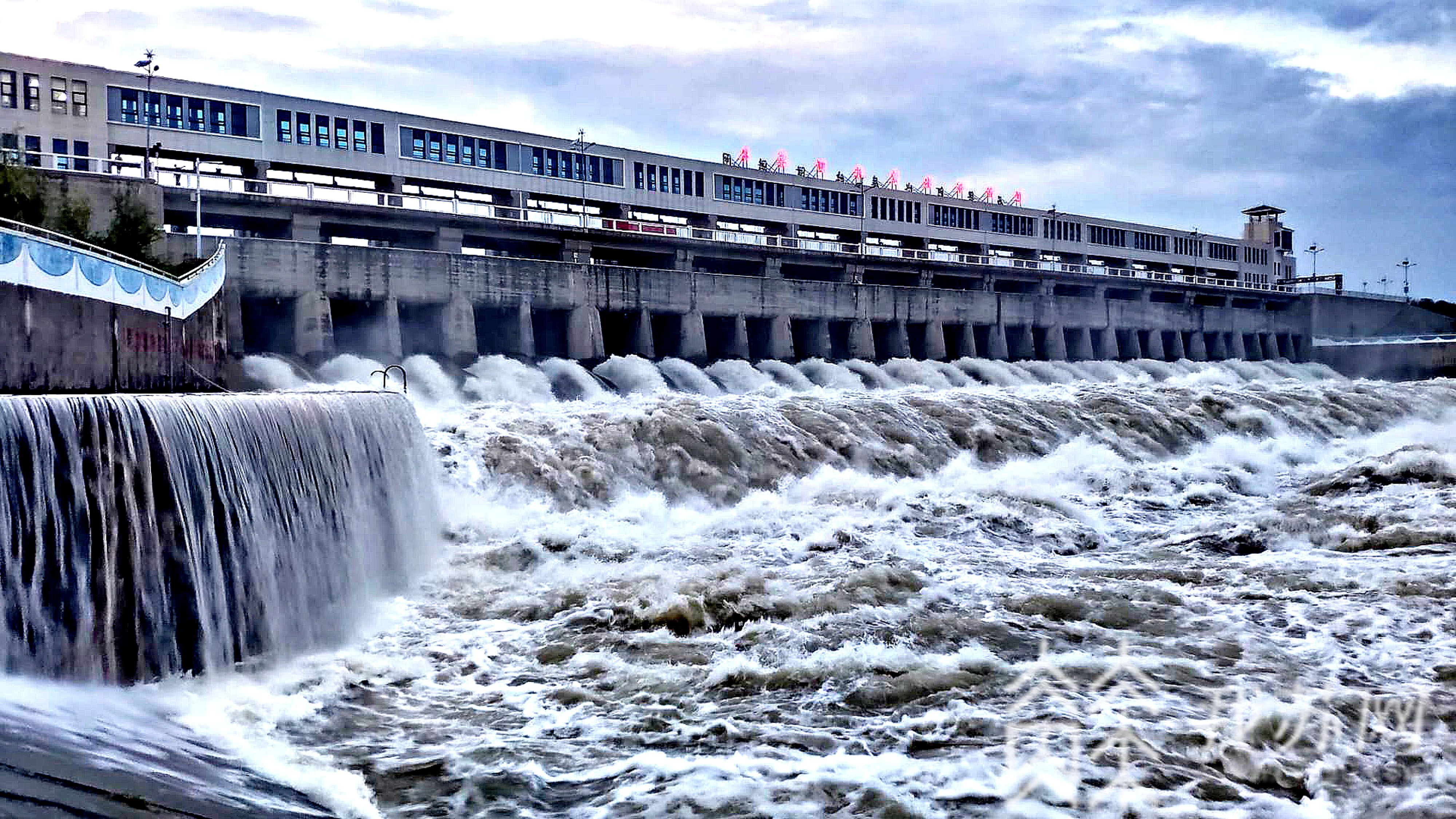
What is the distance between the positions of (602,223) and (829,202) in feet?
→ 78.6

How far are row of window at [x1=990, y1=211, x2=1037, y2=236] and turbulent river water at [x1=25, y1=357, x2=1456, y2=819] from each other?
179ft

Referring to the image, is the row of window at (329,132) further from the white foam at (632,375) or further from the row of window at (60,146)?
the white foam at (632,375)

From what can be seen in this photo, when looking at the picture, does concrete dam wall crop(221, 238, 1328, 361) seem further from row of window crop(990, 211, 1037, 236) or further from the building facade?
row of window crop(990, 211, 1037, 236)

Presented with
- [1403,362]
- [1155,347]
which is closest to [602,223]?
[1155,347]

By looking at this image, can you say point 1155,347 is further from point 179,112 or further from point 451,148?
point 179,112

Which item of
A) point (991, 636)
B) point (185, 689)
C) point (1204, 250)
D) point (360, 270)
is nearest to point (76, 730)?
point (185, 689)

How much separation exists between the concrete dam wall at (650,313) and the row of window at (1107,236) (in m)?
13.3

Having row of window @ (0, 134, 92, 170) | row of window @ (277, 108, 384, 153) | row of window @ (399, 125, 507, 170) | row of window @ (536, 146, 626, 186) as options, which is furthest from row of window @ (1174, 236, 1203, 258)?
row of window @ (0, 134, 92, 170)

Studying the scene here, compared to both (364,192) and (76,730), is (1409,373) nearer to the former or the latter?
(364,192)

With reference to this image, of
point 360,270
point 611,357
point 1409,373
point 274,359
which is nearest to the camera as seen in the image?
point 274,359

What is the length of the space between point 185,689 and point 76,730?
96.5 inches

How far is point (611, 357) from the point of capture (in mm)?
36719

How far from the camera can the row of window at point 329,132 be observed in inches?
1805

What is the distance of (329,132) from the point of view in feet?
154
